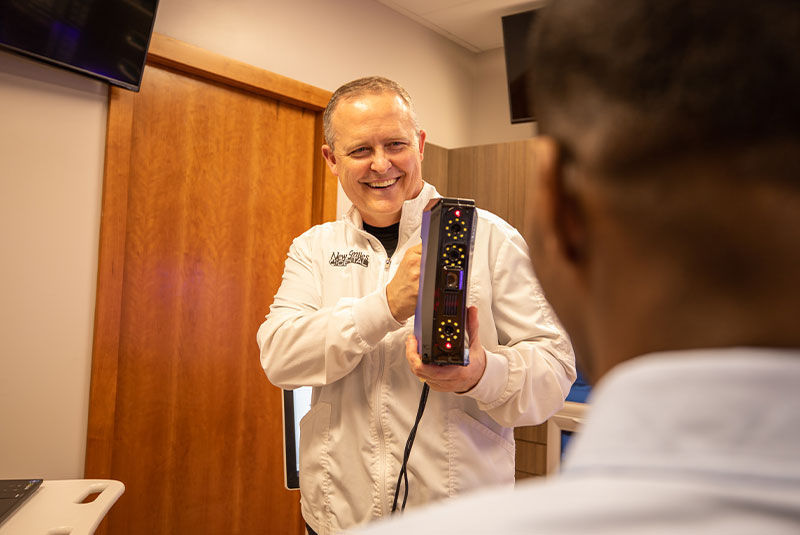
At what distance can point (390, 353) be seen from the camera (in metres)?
1.19

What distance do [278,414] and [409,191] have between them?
1654 mm

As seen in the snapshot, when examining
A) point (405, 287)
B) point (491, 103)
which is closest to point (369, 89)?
point (405, 287)

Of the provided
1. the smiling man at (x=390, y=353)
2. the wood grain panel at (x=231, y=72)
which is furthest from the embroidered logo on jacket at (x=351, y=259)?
the wood grain panel at (x=231, y=72)

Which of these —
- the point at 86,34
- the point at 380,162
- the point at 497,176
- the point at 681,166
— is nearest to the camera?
the point at 681,166

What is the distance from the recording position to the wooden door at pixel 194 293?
6.84ft

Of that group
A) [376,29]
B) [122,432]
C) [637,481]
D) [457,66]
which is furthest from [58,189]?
[457,66]

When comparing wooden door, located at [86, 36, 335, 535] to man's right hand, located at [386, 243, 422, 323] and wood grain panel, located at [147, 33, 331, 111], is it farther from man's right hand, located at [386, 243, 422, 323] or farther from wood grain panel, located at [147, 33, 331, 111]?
man's right hand, located at [386, 243, 422, 323]

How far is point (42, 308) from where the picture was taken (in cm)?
192

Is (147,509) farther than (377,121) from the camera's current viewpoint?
Yes

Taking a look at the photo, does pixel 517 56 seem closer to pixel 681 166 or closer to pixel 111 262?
pixel 111 262

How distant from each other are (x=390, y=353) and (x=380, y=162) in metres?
0.42

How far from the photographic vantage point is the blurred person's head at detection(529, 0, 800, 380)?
10.6 inches

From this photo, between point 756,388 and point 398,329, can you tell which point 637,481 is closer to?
point 756,388

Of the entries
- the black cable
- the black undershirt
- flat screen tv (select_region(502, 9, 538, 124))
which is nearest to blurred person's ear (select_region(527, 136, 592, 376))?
the black cable
